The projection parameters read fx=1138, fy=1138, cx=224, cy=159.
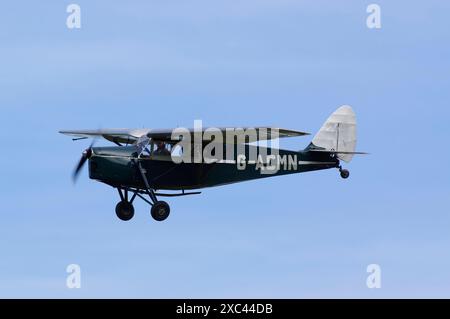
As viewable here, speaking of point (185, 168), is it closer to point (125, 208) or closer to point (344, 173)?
point (125, 208)

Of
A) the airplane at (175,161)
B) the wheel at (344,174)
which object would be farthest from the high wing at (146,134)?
the wheel at (344,174)

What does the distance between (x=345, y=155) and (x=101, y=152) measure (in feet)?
28.1

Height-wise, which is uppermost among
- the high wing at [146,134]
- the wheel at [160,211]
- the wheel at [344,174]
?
the high wing at [146,134]

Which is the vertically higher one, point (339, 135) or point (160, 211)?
point (339, 135)

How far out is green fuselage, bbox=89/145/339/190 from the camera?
101 feet

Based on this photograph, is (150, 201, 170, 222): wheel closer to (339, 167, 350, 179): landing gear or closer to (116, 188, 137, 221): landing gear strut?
(116, 188, 137, 221): landing gear strut

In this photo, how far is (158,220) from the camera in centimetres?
3136

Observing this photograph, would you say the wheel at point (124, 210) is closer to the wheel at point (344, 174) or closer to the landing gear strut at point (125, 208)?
the landing gear strut at point (125, 208)

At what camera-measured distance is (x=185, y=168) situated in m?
31.9

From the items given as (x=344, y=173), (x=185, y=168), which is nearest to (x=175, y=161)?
(x=185, y=168)

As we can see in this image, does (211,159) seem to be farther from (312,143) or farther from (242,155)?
(312,143)

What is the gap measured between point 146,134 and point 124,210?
2273 millimetres

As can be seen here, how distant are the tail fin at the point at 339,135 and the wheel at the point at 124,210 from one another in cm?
639

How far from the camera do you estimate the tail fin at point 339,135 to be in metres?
35.4
